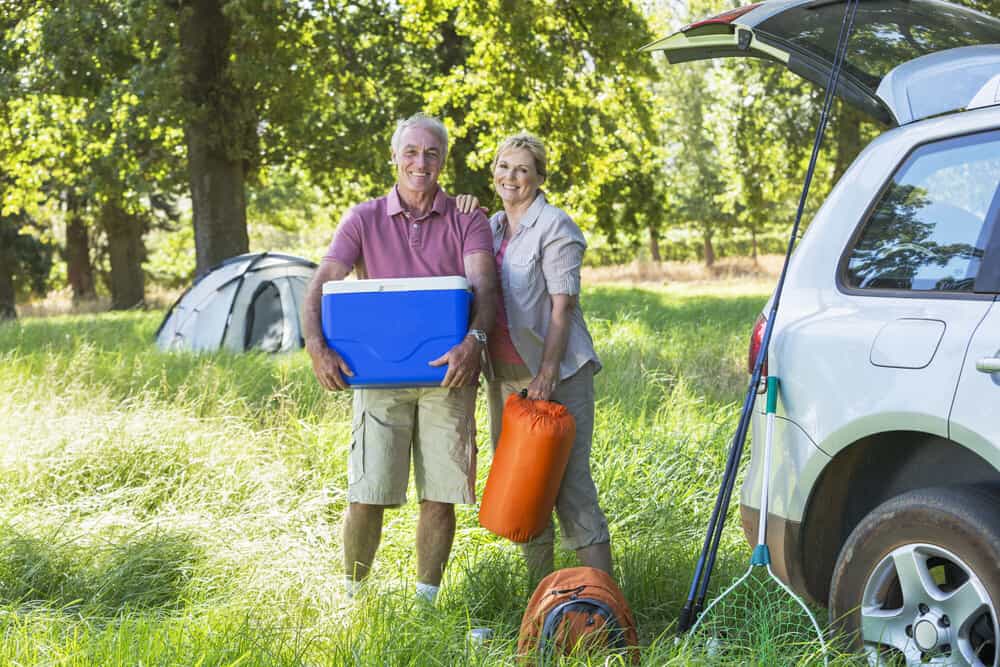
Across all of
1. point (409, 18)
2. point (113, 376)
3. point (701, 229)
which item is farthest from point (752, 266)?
point (113, 376)

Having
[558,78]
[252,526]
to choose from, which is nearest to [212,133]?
[558,78]

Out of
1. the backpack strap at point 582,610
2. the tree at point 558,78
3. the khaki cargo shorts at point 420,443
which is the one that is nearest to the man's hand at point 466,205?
the khaki cargo shorts at point 420,443

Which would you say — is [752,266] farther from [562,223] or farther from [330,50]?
[562,223]

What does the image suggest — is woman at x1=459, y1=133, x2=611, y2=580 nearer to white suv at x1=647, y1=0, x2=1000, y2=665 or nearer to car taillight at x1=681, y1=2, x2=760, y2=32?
car taillight at x1=681, y1=2, x2=760, y2=32

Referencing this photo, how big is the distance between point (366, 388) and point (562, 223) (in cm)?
95

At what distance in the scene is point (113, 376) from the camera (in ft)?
27.4

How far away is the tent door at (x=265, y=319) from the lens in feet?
41.8

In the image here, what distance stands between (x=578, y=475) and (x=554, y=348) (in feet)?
1.69

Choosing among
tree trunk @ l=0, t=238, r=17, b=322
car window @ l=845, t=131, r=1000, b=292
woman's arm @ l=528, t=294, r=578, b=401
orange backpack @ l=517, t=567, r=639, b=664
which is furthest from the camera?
tree trunk @ l=0, t=238, r=17, b=322

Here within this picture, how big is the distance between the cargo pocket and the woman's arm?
66cm

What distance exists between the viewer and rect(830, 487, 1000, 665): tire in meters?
2.72

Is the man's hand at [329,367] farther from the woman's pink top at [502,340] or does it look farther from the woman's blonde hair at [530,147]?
the woman's blonde hair at [530,147]

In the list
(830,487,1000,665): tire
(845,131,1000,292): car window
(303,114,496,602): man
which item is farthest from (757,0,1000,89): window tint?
(830,487,1000,665): tire

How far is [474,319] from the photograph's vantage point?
4.04 metres
